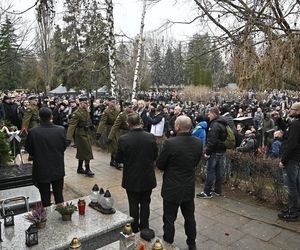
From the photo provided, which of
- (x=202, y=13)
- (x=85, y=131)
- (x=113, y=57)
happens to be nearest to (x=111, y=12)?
(x=113, y=57)

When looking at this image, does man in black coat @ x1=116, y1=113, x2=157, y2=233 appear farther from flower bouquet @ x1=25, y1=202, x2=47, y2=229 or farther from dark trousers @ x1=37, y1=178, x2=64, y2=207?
dark trousers @ x1=37, y1=178, x2=64, y2=207

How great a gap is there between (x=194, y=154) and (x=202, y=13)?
18.9 feet

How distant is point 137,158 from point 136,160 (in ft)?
0.10

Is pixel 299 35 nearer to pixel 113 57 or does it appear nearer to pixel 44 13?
pixel 44 13

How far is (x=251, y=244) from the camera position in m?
4.20

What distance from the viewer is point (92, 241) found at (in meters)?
3.52

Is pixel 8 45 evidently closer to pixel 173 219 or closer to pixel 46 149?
pixel 46 149

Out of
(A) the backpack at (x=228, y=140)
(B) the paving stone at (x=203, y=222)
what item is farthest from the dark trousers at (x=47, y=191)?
(A) the backpack at (x=228, y=140)

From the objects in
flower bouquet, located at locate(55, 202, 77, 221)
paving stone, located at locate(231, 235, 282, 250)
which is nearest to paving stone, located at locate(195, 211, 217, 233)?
paving stone, located at locate(231, 235, 282, 250)

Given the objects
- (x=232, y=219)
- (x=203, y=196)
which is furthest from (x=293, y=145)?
(x=203, y=196)

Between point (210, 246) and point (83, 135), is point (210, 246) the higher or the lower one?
the lower one

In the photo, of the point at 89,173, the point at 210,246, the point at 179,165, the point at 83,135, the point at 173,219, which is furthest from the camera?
the point at 89,173

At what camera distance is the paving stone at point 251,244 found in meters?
4.12

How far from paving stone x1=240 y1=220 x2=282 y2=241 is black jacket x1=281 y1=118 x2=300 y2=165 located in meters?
1.01
